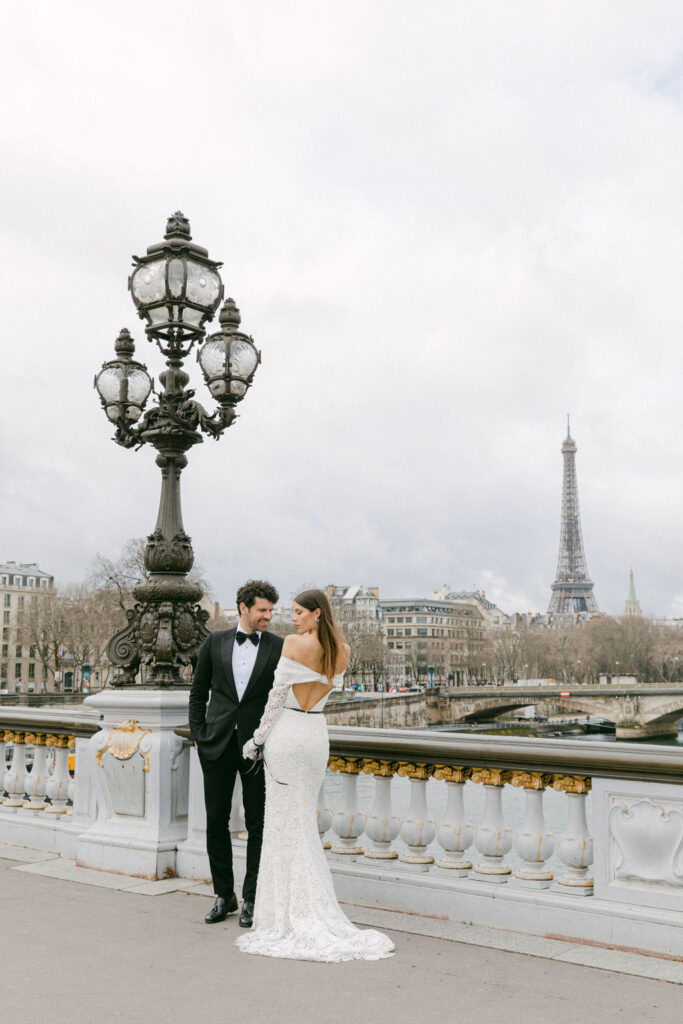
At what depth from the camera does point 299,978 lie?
14.9 ft

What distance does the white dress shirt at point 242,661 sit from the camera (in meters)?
5.93

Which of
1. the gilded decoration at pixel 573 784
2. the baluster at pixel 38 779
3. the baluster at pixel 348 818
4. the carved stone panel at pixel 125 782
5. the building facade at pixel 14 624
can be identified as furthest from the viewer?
the building facade at pixel 14 624

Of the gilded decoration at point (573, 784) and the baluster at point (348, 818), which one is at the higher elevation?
the gilded decoration at point (573, 784)

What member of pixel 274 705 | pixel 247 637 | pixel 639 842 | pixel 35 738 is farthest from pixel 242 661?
pixel 35 738

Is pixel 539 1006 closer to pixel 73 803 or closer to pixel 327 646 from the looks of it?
pixel 327 646

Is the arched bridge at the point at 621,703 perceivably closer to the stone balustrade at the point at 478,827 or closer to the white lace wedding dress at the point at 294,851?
the stone balustrade at the point at 478,827

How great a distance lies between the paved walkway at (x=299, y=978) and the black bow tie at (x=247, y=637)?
1.58 m

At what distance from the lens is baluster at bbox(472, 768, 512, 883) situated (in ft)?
18.3

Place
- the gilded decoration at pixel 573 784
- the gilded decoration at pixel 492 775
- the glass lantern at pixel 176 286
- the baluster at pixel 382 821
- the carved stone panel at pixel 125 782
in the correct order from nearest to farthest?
the gilded decoration at pixel 573 784 < the gilded decoration at pixel 492 775 < the baluster at pixel 382 821 < the carved stone panel at pixel 125 782 < the glass lantern at pixel 176 286

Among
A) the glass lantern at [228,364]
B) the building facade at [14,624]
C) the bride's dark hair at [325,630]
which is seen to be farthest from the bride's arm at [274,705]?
the building facade at [14,624]

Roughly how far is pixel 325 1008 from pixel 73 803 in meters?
4.08

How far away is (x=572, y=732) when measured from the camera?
85625 millimetres

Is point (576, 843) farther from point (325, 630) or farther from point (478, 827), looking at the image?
point (325, 630)

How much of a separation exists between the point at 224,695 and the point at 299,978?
5.91 feet
